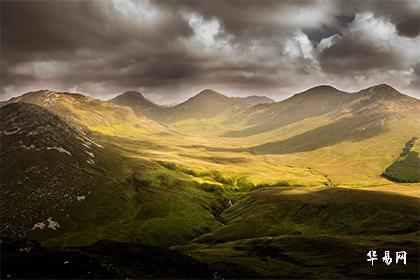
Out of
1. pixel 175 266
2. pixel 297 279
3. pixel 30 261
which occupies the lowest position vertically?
pixel 297 279

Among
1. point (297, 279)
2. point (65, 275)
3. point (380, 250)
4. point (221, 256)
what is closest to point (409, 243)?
point (380, 250)

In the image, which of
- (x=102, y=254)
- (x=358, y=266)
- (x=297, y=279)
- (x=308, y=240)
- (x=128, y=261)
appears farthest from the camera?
(x=308, y=240)

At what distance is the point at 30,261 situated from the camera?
9056 centimetres

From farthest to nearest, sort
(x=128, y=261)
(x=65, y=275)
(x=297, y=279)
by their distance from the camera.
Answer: (x=297, y=279)
(x=128, y=261)
(x=65, y=275)

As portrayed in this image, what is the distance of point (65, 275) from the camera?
85875mm

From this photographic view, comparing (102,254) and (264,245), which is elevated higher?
(102,254)

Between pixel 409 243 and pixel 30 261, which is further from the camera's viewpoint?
pixel 409 243

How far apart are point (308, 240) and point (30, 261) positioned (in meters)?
134

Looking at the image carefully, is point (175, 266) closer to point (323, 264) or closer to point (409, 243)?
point (323, 264)

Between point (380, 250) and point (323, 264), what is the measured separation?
24.9m

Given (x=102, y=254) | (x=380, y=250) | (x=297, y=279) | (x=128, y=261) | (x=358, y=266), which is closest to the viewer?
(x=128, y=261)

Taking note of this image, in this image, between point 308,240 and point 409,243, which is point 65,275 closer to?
point 308,240

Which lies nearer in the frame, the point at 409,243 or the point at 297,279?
the point at 297,279

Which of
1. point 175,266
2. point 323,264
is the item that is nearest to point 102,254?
point 175,266
